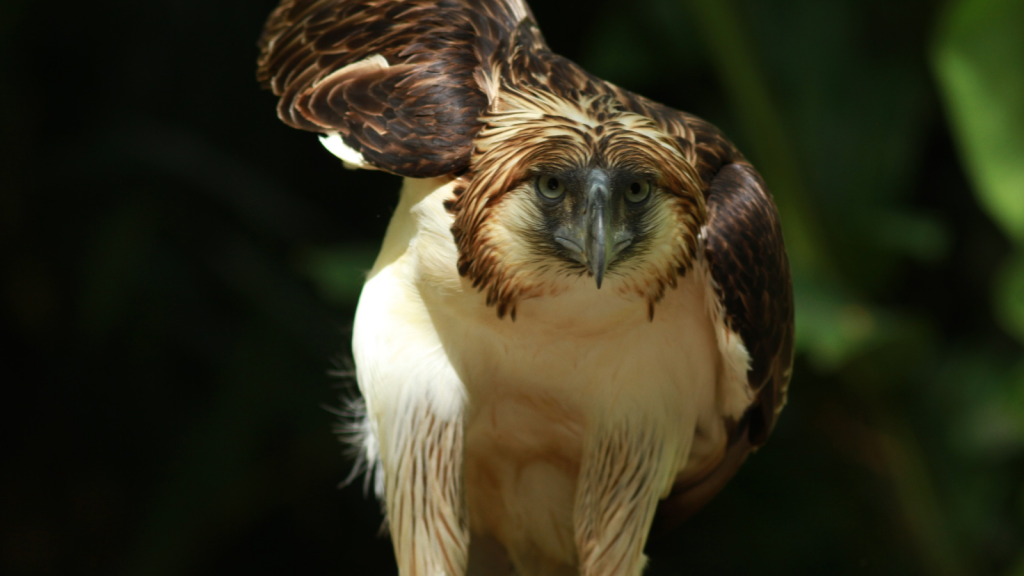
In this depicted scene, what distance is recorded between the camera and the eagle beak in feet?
5.50

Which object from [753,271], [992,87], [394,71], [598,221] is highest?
[394,71]

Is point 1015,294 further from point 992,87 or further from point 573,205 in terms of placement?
point 573,205

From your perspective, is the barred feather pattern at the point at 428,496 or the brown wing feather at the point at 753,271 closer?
the brown wing feather at the point at 753,271

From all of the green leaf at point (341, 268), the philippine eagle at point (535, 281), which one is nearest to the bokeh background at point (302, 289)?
the green leaf at point (341, 268)

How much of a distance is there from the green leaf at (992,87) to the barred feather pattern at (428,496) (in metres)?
2.28

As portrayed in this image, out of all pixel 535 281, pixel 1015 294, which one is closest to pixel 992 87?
pixel 1015 294

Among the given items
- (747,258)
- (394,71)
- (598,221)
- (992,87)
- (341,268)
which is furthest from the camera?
(341,268)

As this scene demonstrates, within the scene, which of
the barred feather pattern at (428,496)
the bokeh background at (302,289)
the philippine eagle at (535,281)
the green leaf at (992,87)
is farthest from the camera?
the bokeh background at (302,289)

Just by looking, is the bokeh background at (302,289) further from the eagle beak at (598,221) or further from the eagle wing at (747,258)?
the eagle beak at (598,221)

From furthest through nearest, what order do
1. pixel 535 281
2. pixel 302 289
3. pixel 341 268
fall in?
pixel 302 289
pixel 341 268
pixel 535 281

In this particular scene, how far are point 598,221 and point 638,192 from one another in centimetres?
12

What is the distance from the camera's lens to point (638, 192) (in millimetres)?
1770

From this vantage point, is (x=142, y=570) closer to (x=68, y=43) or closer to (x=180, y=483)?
(x=180, y=483)

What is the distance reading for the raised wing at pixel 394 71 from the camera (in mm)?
1911
